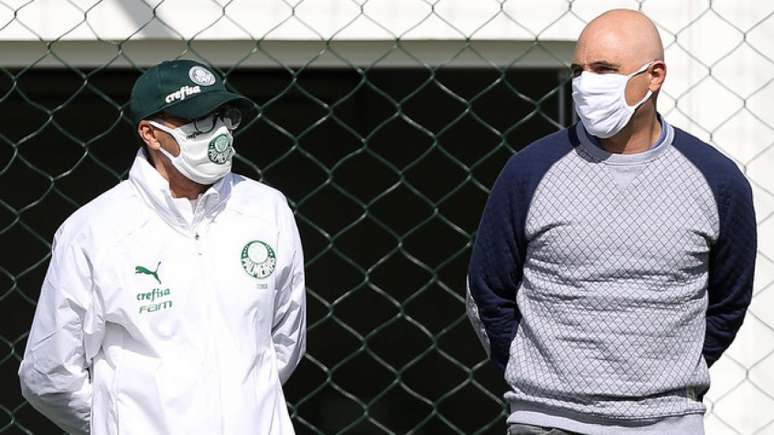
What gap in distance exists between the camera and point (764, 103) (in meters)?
3.98

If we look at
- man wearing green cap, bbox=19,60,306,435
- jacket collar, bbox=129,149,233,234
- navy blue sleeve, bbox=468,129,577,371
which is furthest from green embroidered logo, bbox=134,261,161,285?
navy blue sleeve, bbox=468,129,577,371

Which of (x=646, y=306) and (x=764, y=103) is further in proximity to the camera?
(x=764, y=103)

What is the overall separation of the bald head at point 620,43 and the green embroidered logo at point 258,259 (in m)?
0.75

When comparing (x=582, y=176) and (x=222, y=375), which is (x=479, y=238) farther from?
(x=222, y=375)

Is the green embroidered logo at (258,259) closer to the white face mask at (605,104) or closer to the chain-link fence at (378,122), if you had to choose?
the white face mask at (605,104)

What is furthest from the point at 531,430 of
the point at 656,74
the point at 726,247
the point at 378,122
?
the point at 378,122

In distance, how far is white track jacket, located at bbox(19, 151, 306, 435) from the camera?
2922 millimetres

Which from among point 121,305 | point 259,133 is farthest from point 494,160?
point 121,305

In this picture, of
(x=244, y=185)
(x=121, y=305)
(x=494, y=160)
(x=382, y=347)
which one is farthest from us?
(x=382, y=347)

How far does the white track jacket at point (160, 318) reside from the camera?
2.92m

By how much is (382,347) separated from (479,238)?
260 centimetres

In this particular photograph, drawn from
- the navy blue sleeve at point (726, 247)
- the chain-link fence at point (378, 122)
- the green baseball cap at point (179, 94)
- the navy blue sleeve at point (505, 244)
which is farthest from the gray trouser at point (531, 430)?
the chain-link fence at point (378, 122)

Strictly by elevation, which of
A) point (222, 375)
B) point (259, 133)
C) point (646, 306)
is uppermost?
point (646, 306)

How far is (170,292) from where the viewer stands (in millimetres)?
2930
